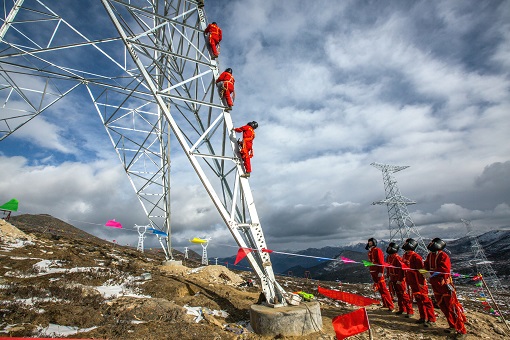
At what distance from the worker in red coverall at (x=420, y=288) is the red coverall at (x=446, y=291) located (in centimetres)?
53

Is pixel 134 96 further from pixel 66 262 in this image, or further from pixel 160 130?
pixel 66 262

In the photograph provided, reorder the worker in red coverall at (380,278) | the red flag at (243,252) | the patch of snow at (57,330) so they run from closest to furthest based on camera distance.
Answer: the patch of snow at (57,330), the red flag at (243,252), the worker in red coverall at (380,278)

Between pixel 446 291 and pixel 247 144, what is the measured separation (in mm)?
6357

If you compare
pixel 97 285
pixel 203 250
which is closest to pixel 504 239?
pixel 203 250

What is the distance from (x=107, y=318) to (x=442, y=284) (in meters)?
8.16

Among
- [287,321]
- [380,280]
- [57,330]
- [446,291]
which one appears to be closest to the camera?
[57,330]

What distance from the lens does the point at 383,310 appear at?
Result: 32.2 feet

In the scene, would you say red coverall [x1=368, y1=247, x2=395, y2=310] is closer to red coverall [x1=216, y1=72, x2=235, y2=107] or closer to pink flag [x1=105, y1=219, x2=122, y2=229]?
red coverall [x1=216, y1=72, x2=235, y2=107]

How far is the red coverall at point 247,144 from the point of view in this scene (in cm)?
705

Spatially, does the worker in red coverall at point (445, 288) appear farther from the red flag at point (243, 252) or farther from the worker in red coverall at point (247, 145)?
the worker in red coverall at point (247, 145)

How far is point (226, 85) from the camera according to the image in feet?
24.2

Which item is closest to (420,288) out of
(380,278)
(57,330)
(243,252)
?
(380,278)

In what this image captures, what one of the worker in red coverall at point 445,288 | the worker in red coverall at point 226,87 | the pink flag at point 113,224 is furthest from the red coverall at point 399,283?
the pink flag at point 113,224

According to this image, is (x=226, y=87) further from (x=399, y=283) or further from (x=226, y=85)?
(x=399, y=283)
